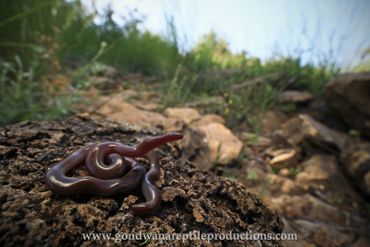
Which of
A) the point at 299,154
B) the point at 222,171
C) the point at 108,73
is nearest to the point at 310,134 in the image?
the point at 299,154

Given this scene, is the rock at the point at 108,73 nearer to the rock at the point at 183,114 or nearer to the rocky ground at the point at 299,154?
the rocky ground at the point at 299,154

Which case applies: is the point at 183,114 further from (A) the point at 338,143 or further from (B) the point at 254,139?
(A) the point at 338,143

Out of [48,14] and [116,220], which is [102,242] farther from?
[48,14]

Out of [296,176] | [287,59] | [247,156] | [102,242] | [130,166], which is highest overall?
[287,59]

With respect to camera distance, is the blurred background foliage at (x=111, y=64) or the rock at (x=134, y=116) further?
the blurred background foliage at (x=111, y=64)

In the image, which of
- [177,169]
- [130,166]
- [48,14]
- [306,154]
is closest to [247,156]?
[306,154]

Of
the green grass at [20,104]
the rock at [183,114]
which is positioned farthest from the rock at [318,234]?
the green grass at [20,104]
